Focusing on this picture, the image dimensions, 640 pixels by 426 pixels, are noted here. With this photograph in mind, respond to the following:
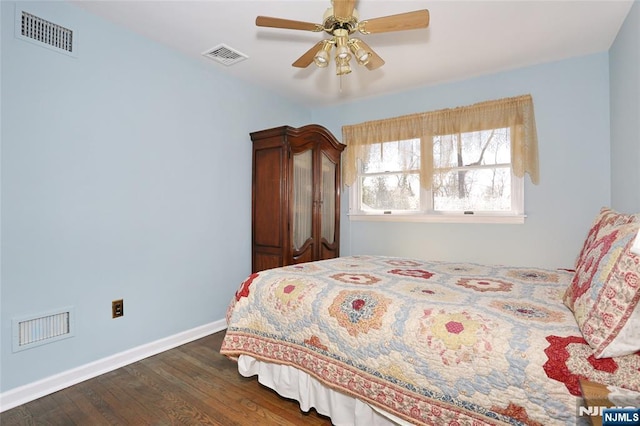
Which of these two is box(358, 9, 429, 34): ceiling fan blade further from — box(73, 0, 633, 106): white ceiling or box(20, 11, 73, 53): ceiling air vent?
box(20, 11, 73, 53): ceiling air vent

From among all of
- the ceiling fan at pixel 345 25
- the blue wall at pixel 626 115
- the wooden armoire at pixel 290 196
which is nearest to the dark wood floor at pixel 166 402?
the wooden armoire at pixel 290 196

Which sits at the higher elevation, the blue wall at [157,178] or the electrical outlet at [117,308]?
the blue wall at [157,178]

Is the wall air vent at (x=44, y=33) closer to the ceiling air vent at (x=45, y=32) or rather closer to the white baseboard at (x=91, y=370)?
the ceiling air vent at (x=45, y=32)

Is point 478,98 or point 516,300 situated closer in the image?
point 516,300

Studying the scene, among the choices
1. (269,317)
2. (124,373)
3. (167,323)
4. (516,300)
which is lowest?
(124,373)

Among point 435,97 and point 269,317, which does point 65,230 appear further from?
point 435,97

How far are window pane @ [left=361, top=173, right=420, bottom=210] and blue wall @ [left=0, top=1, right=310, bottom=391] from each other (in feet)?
5.15

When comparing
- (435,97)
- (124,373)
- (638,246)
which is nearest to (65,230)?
(124,373)

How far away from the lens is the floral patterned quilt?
112 centimetres

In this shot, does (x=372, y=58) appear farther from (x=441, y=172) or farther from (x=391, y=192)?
(x=391, y=192)

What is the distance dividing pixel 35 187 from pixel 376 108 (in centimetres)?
329

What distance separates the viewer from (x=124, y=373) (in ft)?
7.48

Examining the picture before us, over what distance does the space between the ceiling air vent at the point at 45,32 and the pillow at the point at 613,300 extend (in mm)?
3124

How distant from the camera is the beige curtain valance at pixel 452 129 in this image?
302 centimetres
